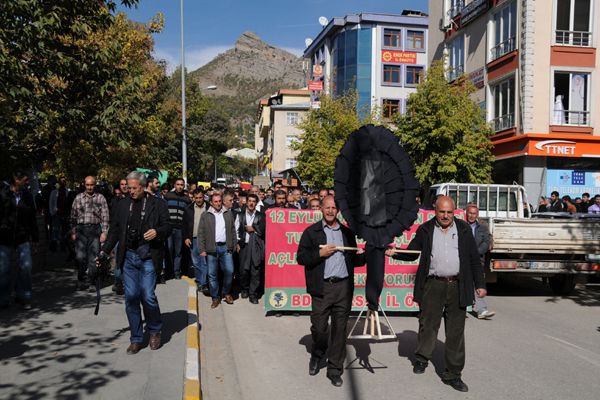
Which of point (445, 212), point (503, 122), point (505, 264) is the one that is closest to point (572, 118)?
point (503, 122)

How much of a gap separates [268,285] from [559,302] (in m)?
5.61

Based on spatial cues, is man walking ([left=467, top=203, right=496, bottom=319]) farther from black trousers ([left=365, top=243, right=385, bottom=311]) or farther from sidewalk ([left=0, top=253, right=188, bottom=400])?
sidewalk ([left=0, top=253, right=188, bottom=400])

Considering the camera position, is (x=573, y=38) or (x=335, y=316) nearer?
(x=335, y=316)

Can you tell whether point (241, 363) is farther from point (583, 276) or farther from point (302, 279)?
point (583, 276)

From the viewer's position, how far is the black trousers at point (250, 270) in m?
10.1

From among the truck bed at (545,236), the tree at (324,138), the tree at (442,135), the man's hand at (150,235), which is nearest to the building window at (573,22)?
the tree at (442,135)

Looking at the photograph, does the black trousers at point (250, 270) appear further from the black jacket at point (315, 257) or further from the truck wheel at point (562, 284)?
the truck wheel at point (562, 284)

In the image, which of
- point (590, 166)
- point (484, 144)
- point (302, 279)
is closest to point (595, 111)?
point (590, 166)

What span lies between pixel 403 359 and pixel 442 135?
629 inches

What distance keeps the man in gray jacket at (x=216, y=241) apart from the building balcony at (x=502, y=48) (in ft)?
64.6

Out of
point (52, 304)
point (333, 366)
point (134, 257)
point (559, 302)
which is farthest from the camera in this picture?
point (559, 302)

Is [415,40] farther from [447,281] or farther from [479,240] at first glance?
[447,281]

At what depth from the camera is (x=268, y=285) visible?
8.91 m

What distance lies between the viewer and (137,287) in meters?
6.25
